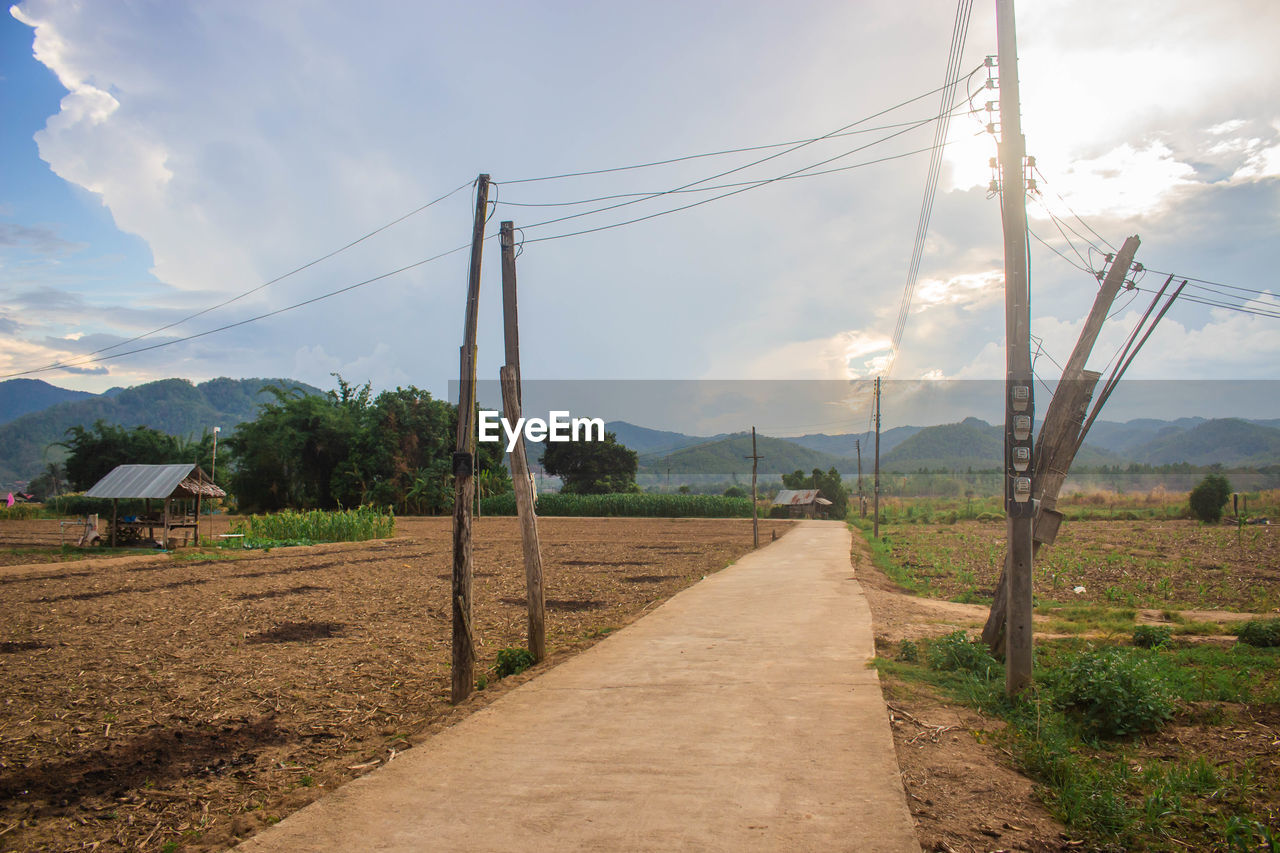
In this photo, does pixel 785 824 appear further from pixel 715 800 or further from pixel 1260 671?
pixel 1260 671

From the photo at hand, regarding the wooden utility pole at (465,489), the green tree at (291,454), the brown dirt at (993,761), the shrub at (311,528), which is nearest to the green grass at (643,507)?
the green tree at (291,454)

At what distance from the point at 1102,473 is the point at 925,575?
4363 inches

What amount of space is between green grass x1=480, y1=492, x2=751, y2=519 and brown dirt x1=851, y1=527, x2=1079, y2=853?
54475mm

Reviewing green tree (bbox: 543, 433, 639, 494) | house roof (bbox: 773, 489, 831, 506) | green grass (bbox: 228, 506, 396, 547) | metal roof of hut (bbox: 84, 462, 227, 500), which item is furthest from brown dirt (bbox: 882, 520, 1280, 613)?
green tree (bbox: 543, 433, 639, 494)

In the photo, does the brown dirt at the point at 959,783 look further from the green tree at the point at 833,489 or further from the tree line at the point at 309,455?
the green tree at the point at 833,489

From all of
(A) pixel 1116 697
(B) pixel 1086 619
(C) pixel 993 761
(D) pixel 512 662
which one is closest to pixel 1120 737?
(A) pixel 1116 697

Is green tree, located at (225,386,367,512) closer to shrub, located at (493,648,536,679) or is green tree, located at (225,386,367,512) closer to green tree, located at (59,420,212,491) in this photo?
green tree, located at (59,420,212,491)

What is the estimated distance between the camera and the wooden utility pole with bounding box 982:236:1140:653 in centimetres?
806

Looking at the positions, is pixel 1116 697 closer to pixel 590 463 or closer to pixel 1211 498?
pixel 1211 498

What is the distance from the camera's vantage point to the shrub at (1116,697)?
5.71 metres

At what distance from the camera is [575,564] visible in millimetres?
20297

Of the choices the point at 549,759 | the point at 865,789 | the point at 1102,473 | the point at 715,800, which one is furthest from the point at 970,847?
the point at 1102,473

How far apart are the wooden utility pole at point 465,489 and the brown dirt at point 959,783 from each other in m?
3.90

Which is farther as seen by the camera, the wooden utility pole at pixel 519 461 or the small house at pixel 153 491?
the small house at pixel 153 491
